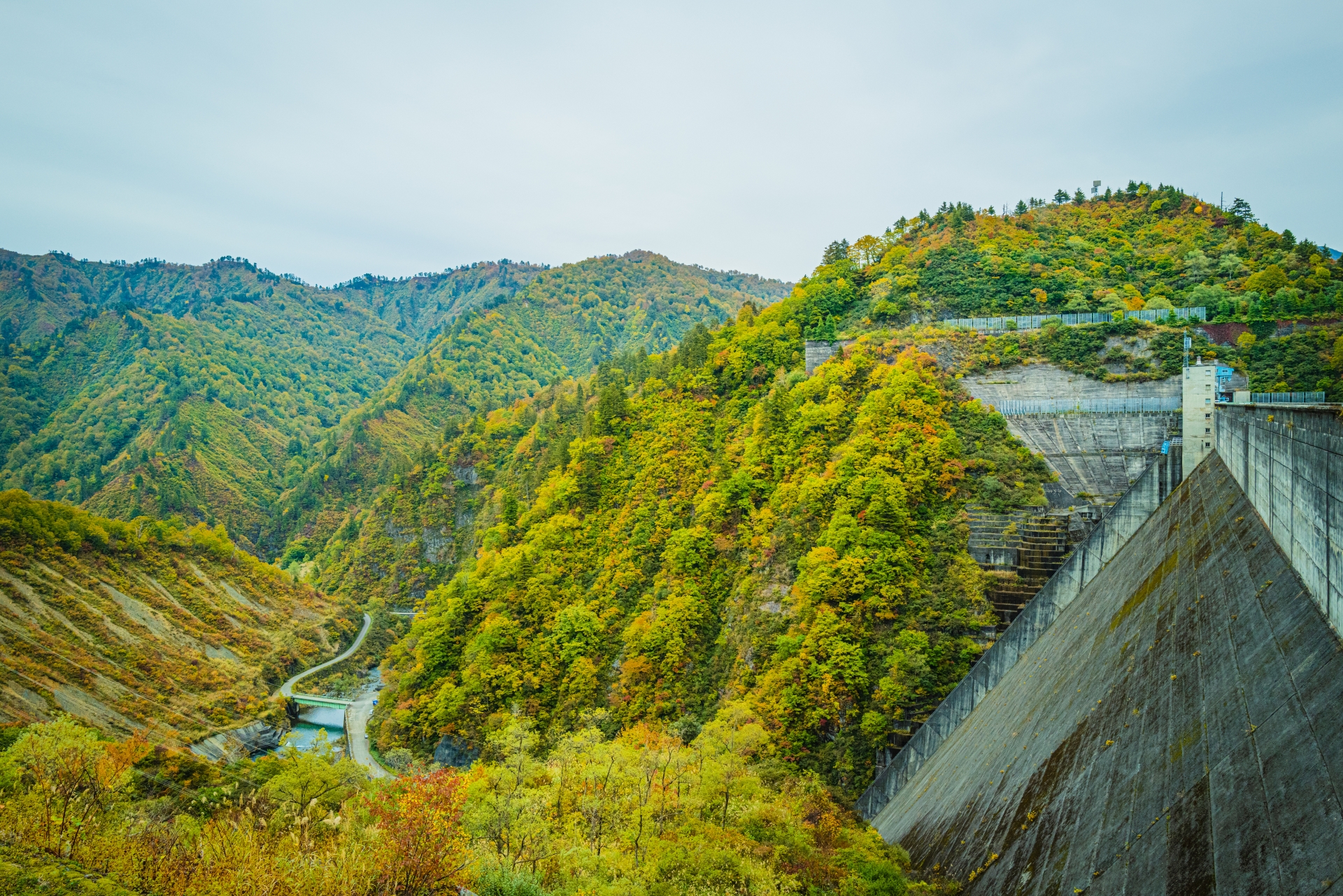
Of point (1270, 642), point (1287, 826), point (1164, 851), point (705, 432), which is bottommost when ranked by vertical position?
point (1164, 851)

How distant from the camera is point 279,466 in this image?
581ft

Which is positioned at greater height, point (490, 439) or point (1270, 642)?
point (490, 439)

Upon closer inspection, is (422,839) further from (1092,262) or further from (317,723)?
(317,723)

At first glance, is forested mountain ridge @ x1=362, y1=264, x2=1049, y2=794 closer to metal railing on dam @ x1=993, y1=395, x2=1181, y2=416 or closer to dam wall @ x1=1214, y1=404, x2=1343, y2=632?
metal railing on dam @ x1=993, y1=395, x2=1181, y2=416

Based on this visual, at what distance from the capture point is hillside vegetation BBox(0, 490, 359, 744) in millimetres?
57719

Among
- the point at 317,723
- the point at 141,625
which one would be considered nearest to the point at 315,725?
the point at 317,723

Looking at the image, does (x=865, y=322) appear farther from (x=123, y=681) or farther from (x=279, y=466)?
(x=279, y=466)

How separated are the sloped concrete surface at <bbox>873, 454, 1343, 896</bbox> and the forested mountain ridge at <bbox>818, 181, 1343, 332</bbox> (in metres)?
39.1

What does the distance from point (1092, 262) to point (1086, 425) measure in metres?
23.3

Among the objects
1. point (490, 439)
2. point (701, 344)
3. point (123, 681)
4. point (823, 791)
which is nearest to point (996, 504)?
point (823, 791)

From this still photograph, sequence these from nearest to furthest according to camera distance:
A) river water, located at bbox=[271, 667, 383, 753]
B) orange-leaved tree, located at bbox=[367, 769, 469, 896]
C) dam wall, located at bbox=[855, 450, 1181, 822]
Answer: orange-leaved tree, located at bbox=[367, 769, 469, 896] < dam wall, located at bbox=[855, 450, 1181, 822] < river water, located at bbox=[271, 667, 383, 753]

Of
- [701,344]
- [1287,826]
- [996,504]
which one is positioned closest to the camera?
[1287,826]

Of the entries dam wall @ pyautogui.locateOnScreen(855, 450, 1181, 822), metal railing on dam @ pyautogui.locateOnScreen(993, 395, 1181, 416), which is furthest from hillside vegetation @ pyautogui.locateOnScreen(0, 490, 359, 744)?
metal railing on dam @ pyautogui.locateOnScreen(993, 395, 1181, 416)

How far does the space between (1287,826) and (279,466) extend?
201 m
